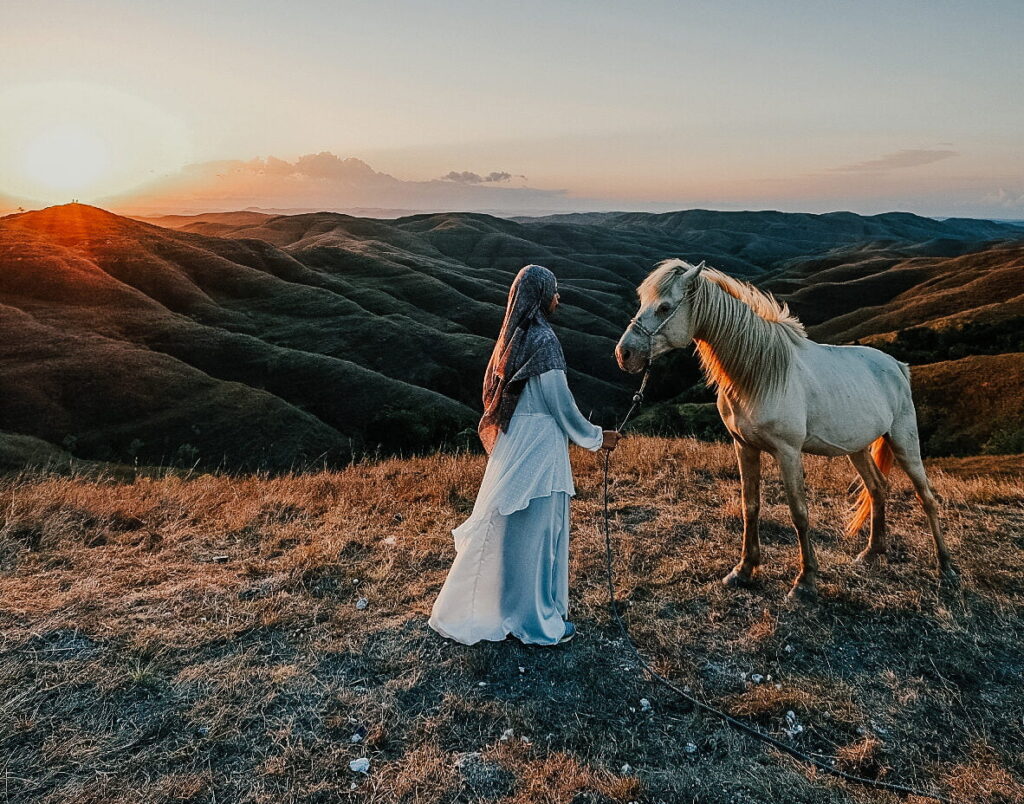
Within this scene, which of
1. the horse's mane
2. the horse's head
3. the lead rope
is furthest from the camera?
the horse's mane

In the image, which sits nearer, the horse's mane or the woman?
the woman

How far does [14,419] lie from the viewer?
36.9 meters

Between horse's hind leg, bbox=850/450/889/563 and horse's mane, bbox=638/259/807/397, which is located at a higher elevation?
horse's mane, bbox=638/259/807/397

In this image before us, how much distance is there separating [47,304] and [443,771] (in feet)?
212

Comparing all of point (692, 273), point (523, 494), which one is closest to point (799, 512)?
point (692, 273)

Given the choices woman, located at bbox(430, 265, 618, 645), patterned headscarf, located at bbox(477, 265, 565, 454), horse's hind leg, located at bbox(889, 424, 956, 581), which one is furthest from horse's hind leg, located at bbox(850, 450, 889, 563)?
patterned headscarf, located at bbox(477, 265, 565, 454)

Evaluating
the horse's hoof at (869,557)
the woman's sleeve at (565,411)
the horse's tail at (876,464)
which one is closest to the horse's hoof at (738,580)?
the horse's hoof at (869,557)

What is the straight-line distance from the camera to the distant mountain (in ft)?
125

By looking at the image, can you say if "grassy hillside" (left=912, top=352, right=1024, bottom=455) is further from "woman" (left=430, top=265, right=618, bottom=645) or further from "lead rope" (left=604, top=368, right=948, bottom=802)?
"woman" (left=430, top=265, right=618, bottom=645)

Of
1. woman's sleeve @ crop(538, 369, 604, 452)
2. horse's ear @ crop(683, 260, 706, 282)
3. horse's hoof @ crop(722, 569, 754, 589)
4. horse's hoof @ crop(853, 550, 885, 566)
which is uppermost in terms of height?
horse's ear @ crop(683, 260, 706, 282)

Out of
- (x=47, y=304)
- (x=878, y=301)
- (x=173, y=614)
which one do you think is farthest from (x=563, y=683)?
(x=878, y=301)

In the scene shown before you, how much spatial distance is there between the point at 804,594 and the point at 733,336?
2.56m

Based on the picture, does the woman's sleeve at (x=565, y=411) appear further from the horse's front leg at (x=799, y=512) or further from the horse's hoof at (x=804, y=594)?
the horse's hoof at (x=804, y=594)

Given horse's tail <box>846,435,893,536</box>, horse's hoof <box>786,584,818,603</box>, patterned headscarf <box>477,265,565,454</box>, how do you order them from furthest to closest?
horse's tail <box>846,435,893,536</box>
horse's hoof <box>786,584,818,603</box>
patterned headscarf <box>477,265,565,454</box>
